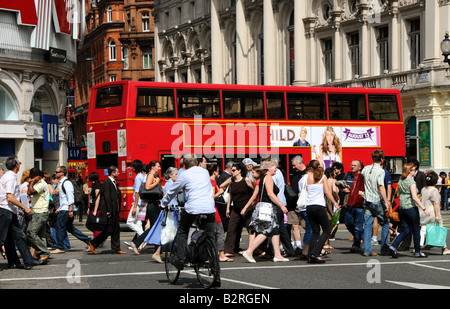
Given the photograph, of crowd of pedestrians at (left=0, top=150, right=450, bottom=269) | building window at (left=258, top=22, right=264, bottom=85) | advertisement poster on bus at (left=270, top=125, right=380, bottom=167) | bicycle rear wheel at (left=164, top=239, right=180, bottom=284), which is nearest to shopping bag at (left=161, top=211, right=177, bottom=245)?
crowd of pedestrians at (left=0, top=150, right=450, bottom=269)

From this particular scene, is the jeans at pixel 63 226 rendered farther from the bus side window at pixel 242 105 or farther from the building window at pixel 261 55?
the building window at pixel 261 55

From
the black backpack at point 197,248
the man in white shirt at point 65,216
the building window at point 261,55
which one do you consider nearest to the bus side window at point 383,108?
the man in white shirt at point 65,216

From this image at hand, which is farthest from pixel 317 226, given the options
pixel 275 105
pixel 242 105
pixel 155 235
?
pixel 275 105

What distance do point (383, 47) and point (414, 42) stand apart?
8.74 ft

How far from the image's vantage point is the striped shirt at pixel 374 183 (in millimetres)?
16438

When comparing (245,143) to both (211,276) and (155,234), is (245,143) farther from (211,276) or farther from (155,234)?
(211,276)

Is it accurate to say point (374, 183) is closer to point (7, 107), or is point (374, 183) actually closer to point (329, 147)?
point (329, 147)

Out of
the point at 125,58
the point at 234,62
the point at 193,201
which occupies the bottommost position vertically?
the point at 193,201

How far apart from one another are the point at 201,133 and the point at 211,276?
50.8 feet

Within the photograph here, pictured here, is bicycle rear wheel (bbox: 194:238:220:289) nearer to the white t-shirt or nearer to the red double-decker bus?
the white t-shirt

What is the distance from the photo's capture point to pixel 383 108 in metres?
30.1

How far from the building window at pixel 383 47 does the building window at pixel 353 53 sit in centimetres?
211

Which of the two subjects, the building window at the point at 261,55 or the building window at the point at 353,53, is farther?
the building window at the point at 261,55
